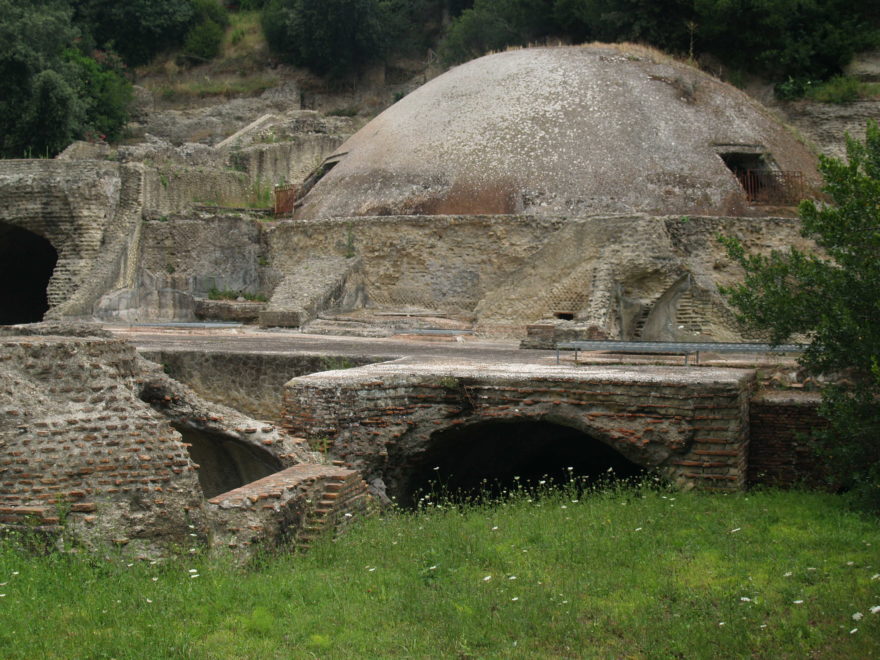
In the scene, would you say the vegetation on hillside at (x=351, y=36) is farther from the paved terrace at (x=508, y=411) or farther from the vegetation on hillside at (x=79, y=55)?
the paved terrace at (x=508, y=411)

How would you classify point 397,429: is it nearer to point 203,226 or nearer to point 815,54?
point 203,226

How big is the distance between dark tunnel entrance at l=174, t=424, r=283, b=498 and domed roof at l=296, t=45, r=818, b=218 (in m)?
10.2

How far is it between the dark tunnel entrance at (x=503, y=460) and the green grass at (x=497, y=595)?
6.92 feet

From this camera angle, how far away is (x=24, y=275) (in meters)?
23.2

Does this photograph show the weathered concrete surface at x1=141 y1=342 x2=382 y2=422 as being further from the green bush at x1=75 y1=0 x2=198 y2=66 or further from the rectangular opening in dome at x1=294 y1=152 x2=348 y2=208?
the green bush at x1=75 y1=0 x2=198 y2=66

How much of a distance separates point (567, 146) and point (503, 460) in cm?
947

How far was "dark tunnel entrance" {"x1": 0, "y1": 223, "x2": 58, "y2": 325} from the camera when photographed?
72.3ft

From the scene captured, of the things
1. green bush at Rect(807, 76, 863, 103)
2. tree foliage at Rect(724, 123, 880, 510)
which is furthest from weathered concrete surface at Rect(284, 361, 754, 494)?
green bush at Rect(807, 76, 863, 103)

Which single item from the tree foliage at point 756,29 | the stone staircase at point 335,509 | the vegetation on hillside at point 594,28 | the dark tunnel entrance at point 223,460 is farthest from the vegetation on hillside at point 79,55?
the stone staircase at point 335,509

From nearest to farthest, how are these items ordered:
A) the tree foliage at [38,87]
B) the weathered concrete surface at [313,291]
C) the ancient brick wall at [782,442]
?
the ancient brick wall at [782,442] < the weathered concrete surface at [313,291] < the tree foliage at [38,87]

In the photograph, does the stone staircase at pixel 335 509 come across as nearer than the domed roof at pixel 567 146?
Yes

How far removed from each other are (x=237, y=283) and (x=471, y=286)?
509 centimetres

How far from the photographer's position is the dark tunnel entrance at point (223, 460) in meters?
8.12

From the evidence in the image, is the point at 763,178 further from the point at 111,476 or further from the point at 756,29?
the point at 111,476
